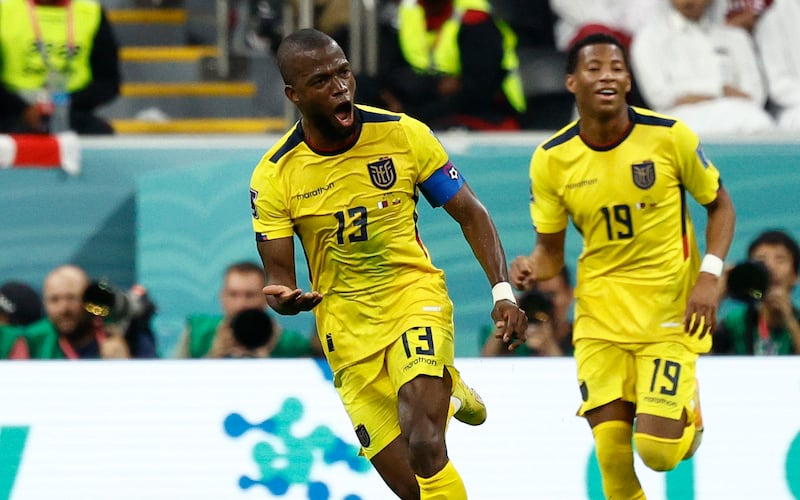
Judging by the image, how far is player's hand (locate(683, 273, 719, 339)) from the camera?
6688mm

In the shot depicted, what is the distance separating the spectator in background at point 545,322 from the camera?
28.5 feet

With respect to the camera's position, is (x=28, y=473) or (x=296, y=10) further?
(x=296, y=10)

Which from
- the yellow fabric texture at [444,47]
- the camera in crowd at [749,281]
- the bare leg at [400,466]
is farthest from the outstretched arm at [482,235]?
the yellow fabric texture at [444,47]

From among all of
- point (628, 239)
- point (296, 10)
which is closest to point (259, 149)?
point (296, 10)

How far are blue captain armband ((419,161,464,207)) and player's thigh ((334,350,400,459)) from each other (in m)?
0.66

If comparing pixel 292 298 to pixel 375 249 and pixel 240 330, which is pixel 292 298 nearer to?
pixel 375 249

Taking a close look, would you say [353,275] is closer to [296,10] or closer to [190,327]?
[190,327]

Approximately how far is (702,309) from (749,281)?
1892 millimetres

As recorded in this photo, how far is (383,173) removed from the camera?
Answer: 633 cm

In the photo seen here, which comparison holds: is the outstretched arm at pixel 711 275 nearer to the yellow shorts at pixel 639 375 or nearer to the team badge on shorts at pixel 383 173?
the yellow shorts at pixel 639 375

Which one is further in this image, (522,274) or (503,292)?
(522,274)

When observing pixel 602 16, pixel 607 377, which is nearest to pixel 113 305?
pixel 607 377

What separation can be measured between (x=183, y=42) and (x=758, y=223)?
4805 millimetres

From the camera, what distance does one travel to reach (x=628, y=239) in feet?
23.4
